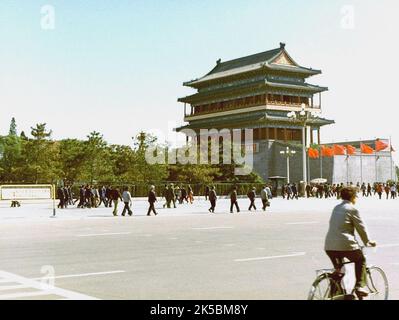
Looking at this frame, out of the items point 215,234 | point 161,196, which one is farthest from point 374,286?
point 161,196

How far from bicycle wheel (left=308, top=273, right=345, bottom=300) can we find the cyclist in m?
0.19

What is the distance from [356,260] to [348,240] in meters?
0.25

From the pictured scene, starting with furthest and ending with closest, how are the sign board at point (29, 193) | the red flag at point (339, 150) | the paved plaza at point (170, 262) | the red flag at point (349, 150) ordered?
the red flag at point (349, 150), the red flag at point (339, 150), the sign board at point (29, 193), the paved plaza at point (170, 262)

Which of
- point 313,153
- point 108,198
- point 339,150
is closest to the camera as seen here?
point 108,198

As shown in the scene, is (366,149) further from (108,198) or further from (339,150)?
(108,198)

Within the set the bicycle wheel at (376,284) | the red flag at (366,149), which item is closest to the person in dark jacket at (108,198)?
the bicycle wheel at (376,284)

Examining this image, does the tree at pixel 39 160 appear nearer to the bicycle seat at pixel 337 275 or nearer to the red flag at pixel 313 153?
the red flag at pixel 313 153

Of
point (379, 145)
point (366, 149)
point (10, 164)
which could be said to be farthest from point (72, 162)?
point (379, 145)

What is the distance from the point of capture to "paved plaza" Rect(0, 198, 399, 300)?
850cm

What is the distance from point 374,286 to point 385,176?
237 ft

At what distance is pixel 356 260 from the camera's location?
6559 mm

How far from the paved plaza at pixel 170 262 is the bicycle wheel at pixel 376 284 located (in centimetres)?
69

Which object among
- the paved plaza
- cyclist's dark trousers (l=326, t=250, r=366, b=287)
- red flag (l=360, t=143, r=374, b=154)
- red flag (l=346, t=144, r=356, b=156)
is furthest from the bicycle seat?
red flag (l=360, t=143, r=374, b=154)

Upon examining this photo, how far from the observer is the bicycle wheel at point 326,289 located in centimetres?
629
